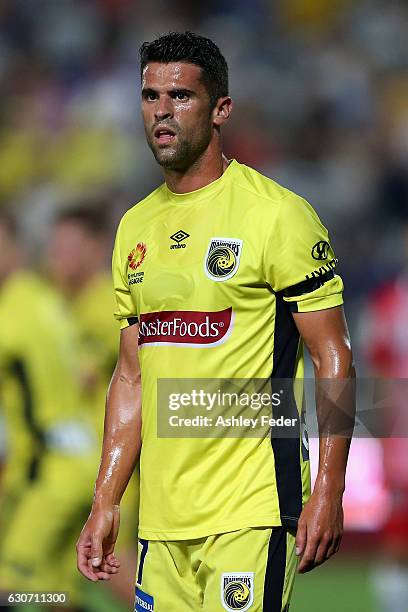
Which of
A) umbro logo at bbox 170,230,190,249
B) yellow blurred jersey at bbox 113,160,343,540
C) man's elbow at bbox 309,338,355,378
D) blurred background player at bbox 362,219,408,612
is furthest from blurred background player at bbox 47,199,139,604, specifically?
man's elbow at bbox 309,338,355,378

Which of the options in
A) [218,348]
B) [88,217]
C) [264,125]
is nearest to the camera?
[218,348]

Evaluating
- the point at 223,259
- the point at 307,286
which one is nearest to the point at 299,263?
the point at 307,286

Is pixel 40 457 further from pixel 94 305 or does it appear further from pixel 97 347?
pixel 94 305

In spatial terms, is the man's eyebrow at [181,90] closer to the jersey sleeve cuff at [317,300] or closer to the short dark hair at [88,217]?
the jersey sleeve cuff at [317,300]

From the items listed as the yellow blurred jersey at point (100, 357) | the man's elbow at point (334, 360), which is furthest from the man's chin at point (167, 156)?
the yellow blurred jersey at point (100, 357)

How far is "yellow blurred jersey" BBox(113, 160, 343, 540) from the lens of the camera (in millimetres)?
3064

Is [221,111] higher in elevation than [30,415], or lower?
higher

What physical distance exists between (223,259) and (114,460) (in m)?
0.72

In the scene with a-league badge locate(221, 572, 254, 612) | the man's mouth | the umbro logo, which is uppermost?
the man's mouth

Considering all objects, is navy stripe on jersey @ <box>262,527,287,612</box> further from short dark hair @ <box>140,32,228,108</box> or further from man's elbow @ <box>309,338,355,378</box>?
short dark hair @ <box>140,32,228,108</box>

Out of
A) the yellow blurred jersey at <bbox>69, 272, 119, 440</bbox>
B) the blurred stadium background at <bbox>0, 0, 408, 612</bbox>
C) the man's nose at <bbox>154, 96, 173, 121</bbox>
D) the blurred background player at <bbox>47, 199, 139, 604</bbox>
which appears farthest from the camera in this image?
the blurred stadium background at <bbox>0, 0, 408, 612</bbox>

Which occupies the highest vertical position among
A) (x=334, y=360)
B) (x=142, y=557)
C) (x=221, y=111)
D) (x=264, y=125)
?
(x=264, y=125)

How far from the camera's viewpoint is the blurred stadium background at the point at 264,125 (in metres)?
7.91

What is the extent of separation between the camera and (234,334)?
311 centimetres
